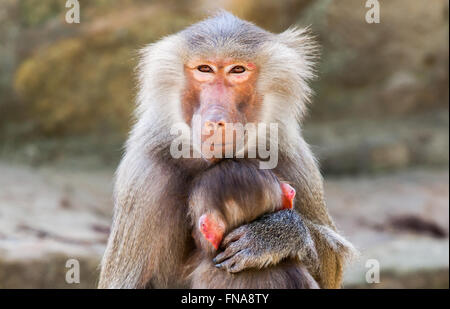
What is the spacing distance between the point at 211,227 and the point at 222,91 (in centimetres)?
76

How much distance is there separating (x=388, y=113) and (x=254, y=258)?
5195 mm

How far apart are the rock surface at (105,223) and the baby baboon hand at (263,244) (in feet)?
6.19

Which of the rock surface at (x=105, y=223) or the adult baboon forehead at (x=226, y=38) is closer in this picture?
the adult baboon forehead at (x=226, y=38)

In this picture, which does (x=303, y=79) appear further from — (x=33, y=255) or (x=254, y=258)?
(x=33, y=255)

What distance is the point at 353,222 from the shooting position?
716 centimetres

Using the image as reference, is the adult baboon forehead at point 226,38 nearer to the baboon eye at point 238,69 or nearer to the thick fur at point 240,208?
the baboon eye at point 238,69

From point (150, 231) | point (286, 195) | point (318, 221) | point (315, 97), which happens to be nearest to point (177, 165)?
point (150, 231)

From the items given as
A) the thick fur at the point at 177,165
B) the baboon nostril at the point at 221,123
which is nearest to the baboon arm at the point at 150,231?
the thick fur at the point at 177,165

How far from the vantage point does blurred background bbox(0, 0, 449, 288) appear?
7.58m

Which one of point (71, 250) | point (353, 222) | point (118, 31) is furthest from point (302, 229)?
point (118, 31)

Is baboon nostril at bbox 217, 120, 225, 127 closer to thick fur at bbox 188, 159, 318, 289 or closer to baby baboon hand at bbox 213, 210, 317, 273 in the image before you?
thick fur at bbox 188, 159, 318, 289

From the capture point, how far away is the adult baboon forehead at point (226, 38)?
3.95 m

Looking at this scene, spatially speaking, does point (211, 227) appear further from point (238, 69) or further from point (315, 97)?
point (315, 97)

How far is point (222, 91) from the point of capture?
386 centimetres
